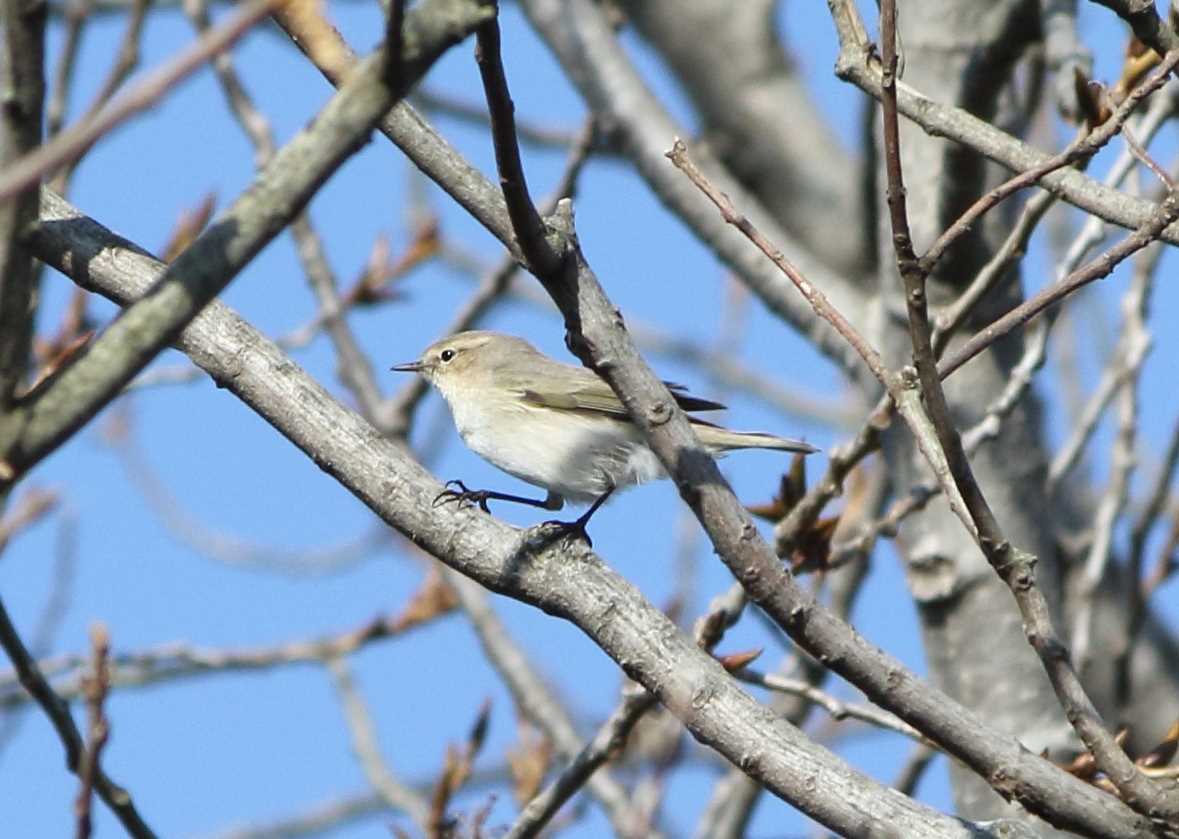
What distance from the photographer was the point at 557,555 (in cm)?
282

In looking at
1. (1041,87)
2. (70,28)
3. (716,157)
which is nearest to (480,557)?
(70,28)

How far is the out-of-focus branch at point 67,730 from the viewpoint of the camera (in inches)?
107

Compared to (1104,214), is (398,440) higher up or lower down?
higher up

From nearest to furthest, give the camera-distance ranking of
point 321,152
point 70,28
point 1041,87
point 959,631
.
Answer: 1. point 321,152
2. point 70,28
3. point 959,631
4. point 1041,87

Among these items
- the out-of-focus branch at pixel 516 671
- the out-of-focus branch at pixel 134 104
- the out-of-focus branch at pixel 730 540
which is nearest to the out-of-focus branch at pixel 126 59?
the out-of-focus branch at pixel 134 104

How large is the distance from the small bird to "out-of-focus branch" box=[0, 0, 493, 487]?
7.95 ft

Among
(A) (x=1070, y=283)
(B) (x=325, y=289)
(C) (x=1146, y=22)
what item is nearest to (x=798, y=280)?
(A) (x=1070, y=283)

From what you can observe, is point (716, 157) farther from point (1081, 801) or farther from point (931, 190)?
point (1081, 801)

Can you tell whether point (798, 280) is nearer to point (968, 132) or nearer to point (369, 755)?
point (968, 132)

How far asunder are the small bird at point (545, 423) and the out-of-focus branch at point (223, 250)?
2422 mm

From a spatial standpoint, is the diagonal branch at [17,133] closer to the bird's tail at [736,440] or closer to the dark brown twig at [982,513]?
the dark brown twig at [982,513]

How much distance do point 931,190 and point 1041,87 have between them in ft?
2.82

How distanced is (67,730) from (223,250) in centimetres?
128

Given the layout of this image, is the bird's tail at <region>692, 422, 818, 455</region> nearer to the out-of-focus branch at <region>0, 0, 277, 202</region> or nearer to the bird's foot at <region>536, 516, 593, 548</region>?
the bird's foot at <region>536, 516, 593, 548</region>
